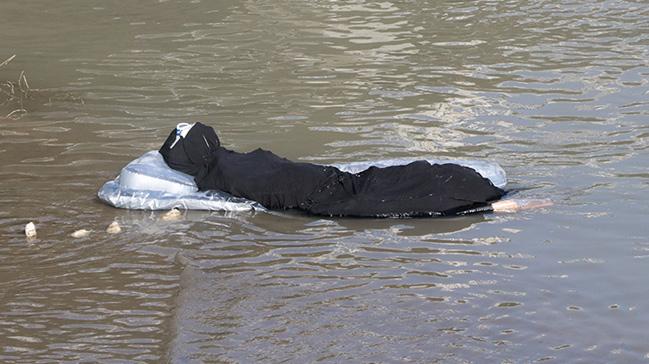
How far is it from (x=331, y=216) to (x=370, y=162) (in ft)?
2.92

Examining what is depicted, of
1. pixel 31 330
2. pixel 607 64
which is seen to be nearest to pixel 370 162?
pixel 31 330

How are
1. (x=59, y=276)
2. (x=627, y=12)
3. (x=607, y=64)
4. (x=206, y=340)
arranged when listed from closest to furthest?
(x=206, y=340) → (x=59, y=276) → (x=607, y=64) → (x=627, y=12)

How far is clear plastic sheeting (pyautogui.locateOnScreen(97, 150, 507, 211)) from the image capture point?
320 inches

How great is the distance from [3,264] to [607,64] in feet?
23.5

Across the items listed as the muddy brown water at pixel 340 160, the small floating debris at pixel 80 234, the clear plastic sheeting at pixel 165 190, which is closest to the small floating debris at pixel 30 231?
the muddy brown water at pixel 340 160

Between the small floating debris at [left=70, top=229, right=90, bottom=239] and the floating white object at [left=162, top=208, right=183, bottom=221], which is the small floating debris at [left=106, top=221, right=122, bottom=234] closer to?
the small floating debris at [left=70, top=229, right=90, bottom=239]

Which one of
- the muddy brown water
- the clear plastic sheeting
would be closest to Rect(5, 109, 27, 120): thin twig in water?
the muddy brown water

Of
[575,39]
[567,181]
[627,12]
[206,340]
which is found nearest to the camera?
[206,340]

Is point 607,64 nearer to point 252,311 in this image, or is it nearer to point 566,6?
point 566,6

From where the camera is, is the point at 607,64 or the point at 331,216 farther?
the point at 607,64

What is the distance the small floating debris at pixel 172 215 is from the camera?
8070mm

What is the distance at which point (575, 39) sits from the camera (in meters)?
13.3

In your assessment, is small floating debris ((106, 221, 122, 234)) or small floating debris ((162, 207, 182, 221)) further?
small floating debris ((162, 207, 182, 221))

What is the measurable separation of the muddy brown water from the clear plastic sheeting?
9 cm
